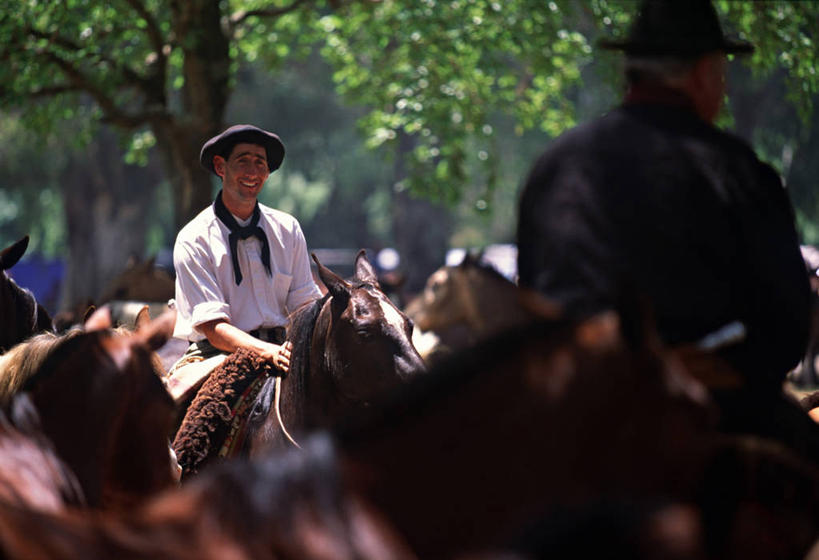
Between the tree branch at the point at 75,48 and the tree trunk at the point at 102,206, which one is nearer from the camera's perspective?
the tree branch at the point at 75,48

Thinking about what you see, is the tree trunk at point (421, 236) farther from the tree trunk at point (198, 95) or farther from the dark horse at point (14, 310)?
the dark horse at point (14, 310)

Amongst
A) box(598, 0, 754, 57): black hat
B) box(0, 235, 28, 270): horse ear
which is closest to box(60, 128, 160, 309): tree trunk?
box(0, 235, 28, 270): horse ear

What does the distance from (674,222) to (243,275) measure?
322 cm

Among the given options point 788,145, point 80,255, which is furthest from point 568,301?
point 788,145

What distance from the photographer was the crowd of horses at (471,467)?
2.16 metres

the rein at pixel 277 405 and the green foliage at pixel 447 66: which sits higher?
the rein at pixel 277 405

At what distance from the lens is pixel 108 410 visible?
3.13m

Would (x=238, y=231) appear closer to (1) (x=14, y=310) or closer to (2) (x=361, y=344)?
(2) (x=361, y=344)

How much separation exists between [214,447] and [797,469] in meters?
3.25

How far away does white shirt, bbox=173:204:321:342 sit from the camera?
549cm

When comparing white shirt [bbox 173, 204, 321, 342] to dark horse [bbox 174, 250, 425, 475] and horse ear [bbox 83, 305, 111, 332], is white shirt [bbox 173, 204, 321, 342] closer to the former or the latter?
dark horse [bbox 174, 250, 425, 475]

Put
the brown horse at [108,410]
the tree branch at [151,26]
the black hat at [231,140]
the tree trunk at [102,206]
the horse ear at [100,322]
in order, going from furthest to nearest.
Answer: the tree trunk at [102,206] → the tree branch at [151,26] → the black hat at [231,140] → the horse ear at [100,322] → the brown horse at [108,410]

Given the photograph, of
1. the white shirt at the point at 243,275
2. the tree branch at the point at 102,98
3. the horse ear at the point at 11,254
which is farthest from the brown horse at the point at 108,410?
the tree branch at the point at 102,98

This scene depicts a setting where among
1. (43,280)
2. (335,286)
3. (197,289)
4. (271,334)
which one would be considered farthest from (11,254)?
(43,280)
